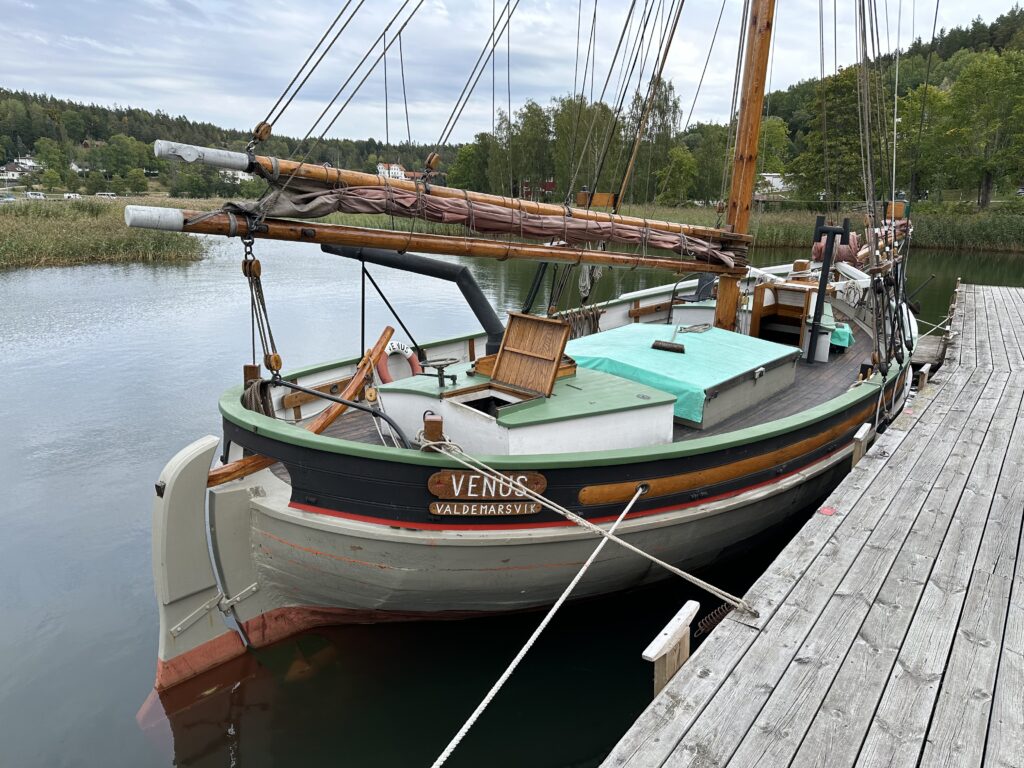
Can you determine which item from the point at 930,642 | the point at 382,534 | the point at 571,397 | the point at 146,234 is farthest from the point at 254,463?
the point at 146,234

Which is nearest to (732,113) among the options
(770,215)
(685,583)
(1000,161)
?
(685,583)

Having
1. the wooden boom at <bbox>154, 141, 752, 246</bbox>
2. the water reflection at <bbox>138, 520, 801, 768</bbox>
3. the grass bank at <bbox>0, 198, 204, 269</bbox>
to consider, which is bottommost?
the water reflection at <bbox>138, 520, 801, 768</bbox>

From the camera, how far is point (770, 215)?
42.6 meters

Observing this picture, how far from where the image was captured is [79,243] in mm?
28641

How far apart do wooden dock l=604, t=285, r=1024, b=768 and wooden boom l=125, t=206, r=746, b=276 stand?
10.9 ft

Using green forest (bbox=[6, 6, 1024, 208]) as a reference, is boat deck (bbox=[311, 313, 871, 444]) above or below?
below

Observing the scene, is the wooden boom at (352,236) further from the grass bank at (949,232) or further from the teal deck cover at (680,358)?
the grass bank at (949,232)

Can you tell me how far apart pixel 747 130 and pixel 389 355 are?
5.66m

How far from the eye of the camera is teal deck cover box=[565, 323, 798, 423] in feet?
22.0

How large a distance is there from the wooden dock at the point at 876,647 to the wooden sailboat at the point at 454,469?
1.25 m

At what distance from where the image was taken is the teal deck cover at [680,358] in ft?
22.0

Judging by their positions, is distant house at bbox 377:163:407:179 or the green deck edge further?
distant house at bbox 377:163:407:179

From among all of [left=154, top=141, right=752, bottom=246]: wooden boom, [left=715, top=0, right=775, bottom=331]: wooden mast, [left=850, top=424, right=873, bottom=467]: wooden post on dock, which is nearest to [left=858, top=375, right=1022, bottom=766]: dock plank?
[left=850, top=424, right=873, bottom=467]: wooden post on dock

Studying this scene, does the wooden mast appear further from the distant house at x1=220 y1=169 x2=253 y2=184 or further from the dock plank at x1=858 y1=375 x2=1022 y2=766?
the distant house at x1=220 y1=169 x2=253 y2=184
